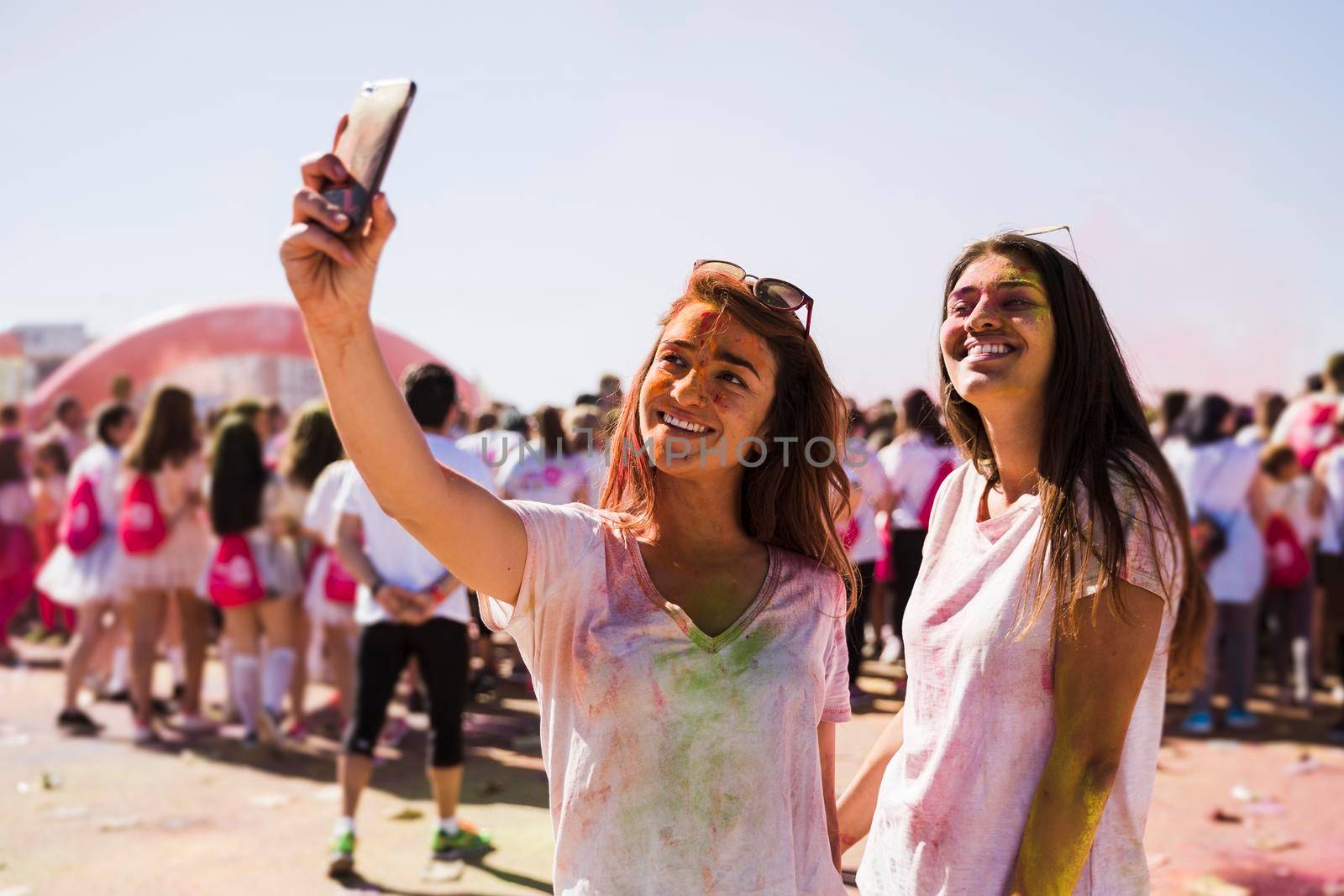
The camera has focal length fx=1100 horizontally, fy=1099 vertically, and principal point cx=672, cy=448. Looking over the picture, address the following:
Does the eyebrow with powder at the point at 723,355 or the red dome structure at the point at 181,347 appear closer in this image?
the eyebrow with powder at the point at 723,355

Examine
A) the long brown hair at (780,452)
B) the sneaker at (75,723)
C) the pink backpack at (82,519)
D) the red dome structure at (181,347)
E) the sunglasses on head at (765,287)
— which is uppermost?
the red dome structure at (181,347)

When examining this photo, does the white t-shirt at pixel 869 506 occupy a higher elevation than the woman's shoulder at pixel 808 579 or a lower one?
higher

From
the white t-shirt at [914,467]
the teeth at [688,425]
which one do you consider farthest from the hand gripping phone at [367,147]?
the white t-shirt at [914,467]

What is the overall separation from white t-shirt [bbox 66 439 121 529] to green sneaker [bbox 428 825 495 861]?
152 inches

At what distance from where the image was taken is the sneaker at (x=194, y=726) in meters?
7.16

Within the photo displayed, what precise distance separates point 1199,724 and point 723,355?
21.0 feet

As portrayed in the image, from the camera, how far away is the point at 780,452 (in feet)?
7.47

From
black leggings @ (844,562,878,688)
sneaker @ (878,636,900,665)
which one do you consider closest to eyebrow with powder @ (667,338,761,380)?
black leggings @ (844,562,878,688)

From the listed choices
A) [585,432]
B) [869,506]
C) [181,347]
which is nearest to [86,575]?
[585,432]

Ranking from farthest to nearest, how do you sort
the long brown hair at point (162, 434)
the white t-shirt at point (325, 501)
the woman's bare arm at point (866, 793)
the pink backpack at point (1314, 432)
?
the pink backpack at point (1314, 432)
the long brown hair at point (162, 434)
the white t-shirt at point (325, 501)
the woman's bare arm at point (866, 793)

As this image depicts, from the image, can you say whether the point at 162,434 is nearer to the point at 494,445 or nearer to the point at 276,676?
the point at 276,676

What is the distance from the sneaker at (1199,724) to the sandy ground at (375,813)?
24 centimetres

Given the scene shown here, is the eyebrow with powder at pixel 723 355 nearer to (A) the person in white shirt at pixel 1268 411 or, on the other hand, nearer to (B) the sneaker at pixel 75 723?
(B) the sneaker at pixel 75 723

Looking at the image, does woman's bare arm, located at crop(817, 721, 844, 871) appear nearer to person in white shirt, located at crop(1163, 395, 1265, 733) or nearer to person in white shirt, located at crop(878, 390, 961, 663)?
person in white shirt, located at crop(878, 390, 961, 663)
